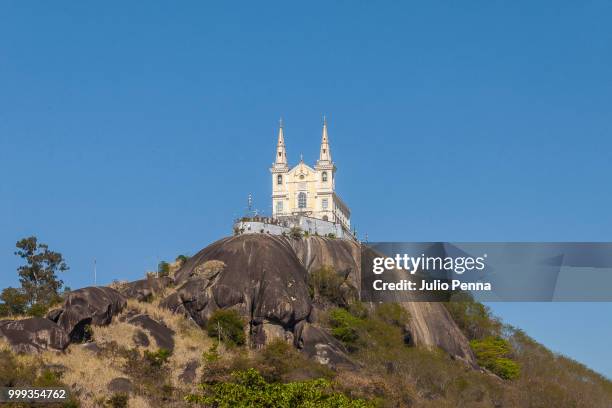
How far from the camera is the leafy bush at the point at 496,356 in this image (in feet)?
357

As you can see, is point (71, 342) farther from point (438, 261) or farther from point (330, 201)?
point (330, 201)

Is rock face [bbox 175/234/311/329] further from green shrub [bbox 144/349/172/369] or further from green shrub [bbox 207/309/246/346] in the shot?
green shrub [bbox 144/349/172/369]

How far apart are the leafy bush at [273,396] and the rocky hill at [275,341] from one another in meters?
1.31

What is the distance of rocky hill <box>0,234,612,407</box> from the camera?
8325cm

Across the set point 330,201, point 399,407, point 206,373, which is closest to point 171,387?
point 206,373

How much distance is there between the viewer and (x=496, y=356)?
365 feet

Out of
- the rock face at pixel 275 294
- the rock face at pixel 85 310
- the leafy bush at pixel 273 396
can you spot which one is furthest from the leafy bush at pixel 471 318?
the leafy bush at pixel 273 396

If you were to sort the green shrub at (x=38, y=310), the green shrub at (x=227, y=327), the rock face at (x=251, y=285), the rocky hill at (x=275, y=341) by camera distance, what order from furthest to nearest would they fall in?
the rock face at (x=251, y=285) < the green shrub at (x=227, y=327) < the green shrub at (x=38, y=310) < the rocky hill at (x=275, y=341)

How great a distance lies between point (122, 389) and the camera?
266 ft

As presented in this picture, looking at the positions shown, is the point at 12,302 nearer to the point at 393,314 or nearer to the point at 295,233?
the point at 295,233

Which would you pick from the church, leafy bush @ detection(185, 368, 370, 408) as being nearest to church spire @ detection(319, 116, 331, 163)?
the church

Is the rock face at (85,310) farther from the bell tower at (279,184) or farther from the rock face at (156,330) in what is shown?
the bell tower at (279,184)

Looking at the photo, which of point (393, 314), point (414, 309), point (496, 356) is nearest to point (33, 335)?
point (393, 314)

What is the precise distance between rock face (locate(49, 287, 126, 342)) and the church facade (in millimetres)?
39773
